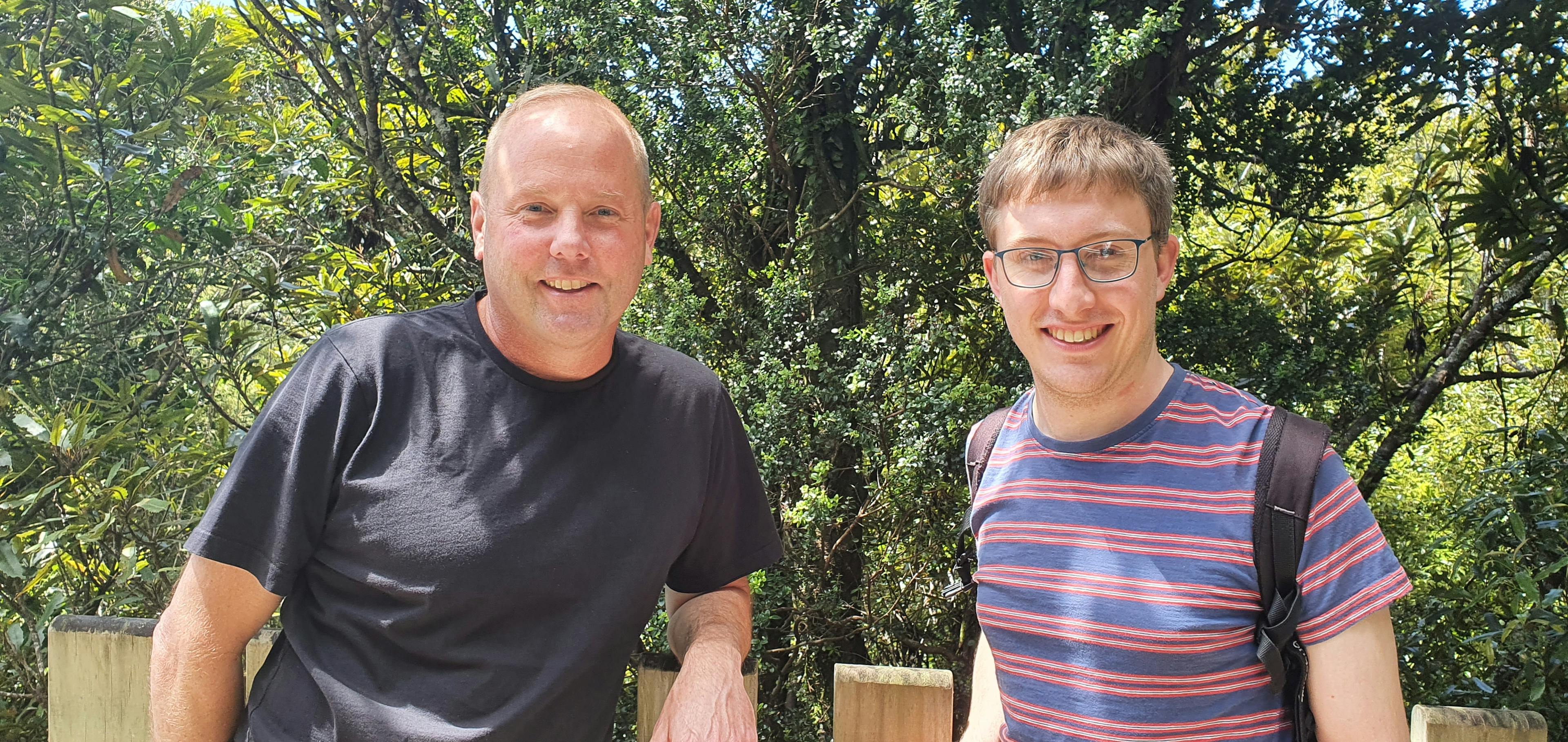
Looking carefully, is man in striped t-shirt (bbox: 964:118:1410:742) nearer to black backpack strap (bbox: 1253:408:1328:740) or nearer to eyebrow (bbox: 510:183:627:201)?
black backpack strap (bbox: 1253:408:1328:740)

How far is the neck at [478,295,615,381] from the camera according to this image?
1924mm

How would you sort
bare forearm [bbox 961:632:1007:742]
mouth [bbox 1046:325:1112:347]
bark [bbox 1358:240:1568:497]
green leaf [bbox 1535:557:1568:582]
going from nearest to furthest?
mouth [bbox 1046:325:1112:347]
bare forearm [bbox 961:632:1007:742]
green leaf [bbox 1535:557:1568:582]
bark [bbox 1358:240:1568:497]

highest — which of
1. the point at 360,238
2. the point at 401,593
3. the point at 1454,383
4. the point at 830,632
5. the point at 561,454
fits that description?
the point at 360,238

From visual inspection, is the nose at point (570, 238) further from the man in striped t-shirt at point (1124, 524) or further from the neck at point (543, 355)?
the man in striped t-shirt at point (1124, 524)

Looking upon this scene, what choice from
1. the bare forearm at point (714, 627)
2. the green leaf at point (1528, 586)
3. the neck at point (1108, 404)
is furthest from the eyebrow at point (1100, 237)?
the green leaf at point (1528, 586)

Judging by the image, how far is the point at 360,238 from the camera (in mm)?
3523

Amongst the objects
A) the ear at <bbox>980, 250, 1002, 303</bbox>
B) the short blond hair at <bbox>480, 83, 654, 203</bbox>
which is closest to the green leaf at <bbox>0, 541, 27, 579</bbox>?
→ the short blond hair at <bbox>480, 83, 654, 203</bbox>

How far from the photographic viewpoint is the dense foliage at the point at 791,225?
9.16ft

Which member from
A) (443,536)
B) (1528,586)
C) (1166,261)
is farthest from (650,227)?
(1528,586)

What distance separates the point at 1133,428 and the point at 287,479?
1.42 m

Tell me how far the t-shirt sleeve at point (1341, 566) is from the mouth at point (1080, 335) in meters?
0.39

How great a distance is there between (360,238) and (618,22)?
126cm

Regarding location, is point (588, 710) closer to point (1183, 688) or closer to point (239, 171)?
point (1183, 688)

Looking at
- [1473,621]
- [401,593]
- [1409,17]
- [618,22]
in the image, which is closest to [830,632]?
[401,593]
